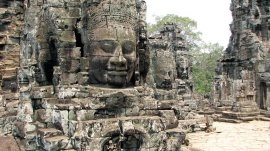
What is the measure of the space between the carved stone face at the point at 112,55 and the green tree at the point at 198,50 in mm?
30604

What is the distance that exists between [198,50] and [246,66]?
917 inches

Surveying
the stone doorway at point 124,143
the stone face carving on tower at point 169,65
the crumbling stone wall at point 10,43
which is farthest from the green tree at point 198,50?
the stone doorway at point 124,143

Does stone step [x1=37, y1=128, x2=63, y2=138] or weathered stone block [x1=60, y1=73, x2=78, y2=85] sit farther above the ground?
weathered stone block [x1=60, y1=73, x2=78, y2=85]

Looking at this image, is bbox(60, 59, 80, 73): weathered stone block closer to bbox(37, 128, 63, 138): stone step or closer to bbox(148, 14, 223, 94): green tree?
bbox(37, 128, 63, 138): stone step

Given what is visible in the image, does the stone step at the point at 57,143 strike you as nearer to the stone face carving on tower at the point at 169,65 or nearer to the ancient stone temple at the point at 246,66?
the stone face carving on tower at the point at 169,65

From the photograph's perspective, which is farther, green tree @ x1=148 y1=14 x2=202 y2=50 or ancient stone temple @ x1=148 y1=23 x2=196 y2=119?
green tree @ x1=148 y1=14 x2=202 y2=50

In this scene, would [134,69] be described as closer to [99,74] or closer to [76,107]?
[99,74]

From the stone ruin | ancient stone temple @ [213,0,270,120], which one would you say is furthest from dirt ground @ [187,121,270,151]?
the stone ruin

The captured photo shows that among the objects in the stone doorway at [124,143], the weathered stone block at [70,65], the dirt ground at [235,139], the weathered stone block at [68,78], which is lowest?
the dirt ground at [235,139]

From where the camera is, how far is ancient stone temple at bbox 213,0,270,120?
17.4 m

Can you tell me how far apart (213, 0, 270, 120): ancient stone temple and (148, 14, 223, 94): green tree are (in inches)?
581

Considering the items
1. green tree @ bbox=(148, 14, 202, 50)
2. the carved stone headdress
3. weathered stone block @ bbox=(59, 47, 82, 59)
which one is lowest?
weathered stone block @ bbox=(59, 47, 82, 59)

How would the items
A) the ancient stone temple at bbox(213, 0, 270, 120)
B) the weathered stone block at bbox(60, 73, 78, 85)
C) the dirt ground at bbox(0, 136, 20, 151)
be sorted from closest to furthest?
the weathered stone block at bbox(60, 73, 78, 85)
the dirt ground at bbox(0, 136, 20, 151)
the ancient stone temple at bbox(213, 0, 270, 120)

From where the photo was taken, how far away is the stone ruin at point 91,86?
5.46 metres
